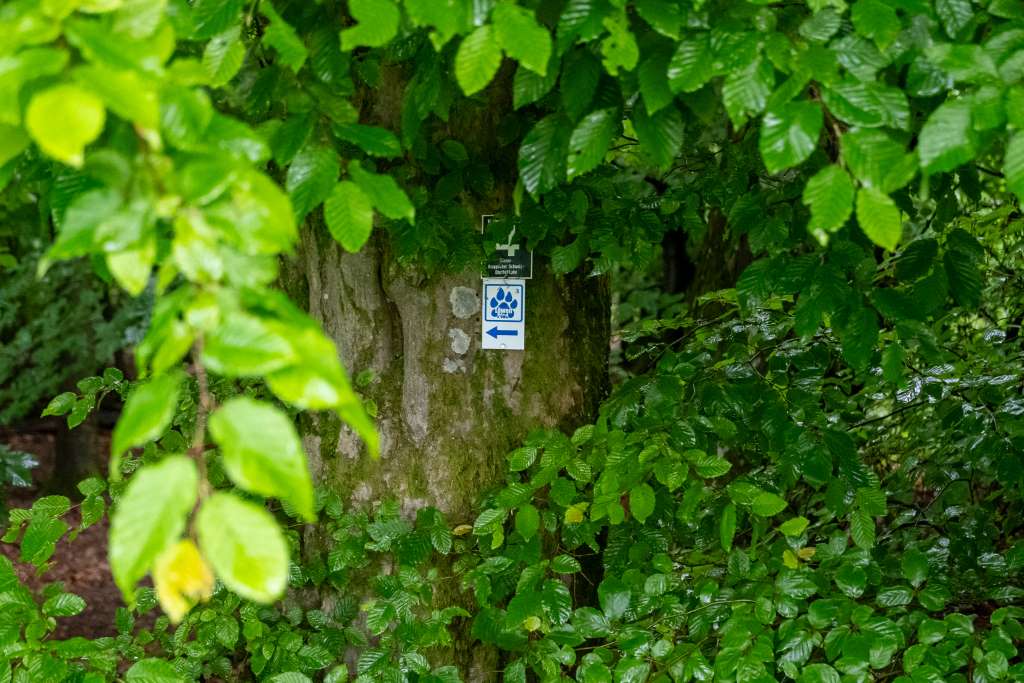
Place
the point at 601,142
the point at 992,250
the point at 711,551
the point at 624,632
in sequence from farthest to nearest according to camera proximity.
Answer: the point at 992,250 → the point at 711,551 → the point at 624,632 → the point at 601,142

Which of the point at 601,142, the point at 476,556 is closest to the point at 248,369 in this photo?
the point at 601,142

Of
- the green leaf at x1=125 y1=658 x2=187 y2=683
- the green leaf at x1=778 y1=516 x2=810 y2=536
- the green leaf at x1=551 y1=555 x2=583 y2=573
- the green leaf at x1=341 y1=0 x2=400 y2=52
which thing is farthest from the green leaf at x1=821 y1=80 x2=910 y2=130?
the green leaf at x1=125 y1=658 x2=187 y2=683

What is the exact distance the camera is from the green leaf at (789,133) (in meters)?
1.28

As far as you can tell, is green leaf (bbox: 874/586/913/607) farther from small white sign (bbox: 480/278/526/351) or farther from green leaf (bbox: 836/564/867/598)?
small white sign (bbox: 480/278/526/351)

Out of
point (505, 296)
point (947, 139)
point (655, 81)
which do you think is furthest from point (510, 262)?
point (947, 139)

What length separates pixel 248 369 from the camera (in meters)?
0.84

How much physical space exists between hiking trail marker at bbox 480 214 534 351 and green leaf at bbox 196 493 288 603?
185 cm

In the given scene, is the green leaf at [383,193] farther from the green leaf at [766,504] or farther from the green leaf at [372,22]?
the green leaf at [766,504]

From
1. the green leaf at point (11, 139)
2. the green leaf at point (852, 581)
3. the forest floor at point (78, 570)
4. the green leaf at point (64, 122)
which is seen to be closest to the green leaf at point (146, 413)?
the green leaf at point (64, 122)

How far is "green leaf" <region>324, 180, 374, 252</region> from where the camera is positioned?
1.32 m

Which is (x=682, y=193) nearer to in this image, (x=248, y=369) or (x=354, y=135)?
(x=354, y=135)

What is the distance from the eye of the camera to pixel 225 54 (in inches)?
53.0

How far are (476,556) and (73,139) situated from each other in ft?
6.18

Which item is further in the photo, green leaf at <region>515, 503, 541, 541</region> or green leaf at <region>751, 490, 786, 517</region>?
green leaf at <region>515, 503, 541, 541</region>
